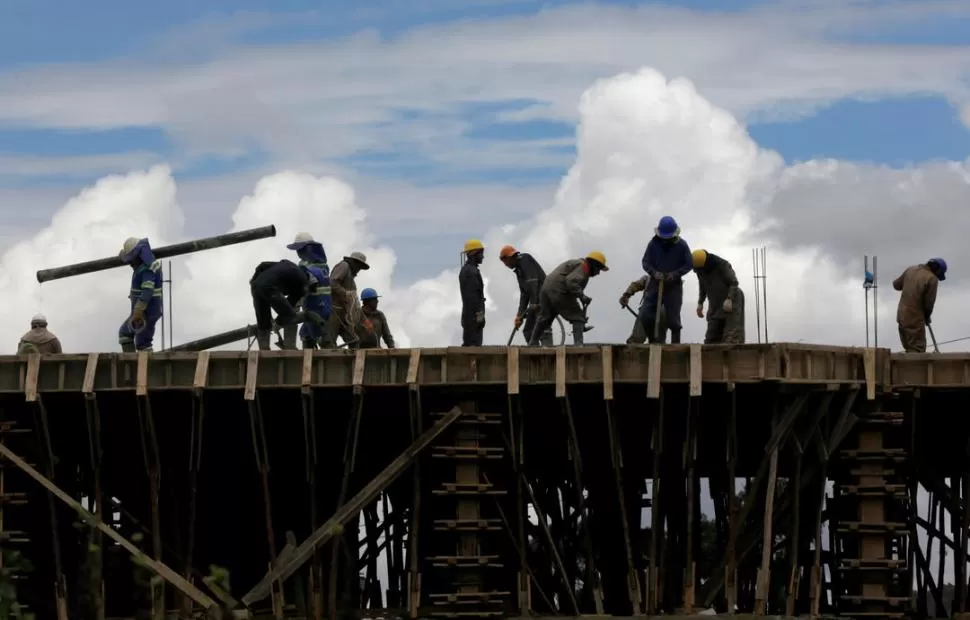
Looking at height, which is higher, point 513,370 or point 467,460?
point 513,370

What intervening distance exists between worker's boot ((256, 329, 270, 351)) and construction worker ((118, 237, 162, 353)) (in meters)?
1.54

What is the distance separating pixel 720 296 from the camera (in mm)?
23688

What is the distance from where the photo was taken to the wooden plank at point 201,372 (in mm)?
22188

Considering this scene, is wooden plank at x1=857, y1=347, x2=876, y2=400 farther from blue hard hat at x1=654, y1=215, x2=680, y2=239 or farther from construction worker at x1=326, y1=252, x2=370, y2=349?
construction worker at x1=326, y1=252, x2=370, y2=349

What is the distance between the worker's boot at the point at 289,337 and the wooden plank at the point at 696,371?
532cm

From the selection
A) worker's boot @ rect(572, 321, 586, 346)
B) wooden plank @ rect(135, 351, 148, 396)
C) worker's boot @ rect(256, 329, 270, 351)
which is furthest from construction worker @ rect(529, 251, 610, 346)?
wooden plank @ rect(135, 351, 148, 396)

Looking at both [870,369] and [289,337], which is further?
[289,337]

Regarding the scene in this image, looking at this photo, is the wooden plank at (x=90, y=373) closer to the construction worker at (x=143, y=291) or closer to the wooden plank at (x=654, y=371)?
the construction worker at (x=143, y=291)

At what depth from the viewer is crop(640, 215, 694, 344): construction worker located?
75.4 ft

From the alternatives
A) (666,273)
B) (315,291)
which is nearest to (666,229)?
(666,273)

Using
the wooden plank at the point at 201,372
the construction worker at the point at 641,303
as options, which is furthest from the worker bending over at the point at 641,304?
the wooden plank at the point at 201,372

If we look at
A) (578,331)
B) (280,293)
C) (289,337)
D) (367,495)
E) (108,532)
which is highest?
(280,293)

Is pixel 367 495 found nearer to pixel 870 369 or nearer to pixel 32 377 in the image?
pixel 32 377

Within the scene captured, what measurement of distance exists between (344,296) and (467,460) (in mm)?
4120
